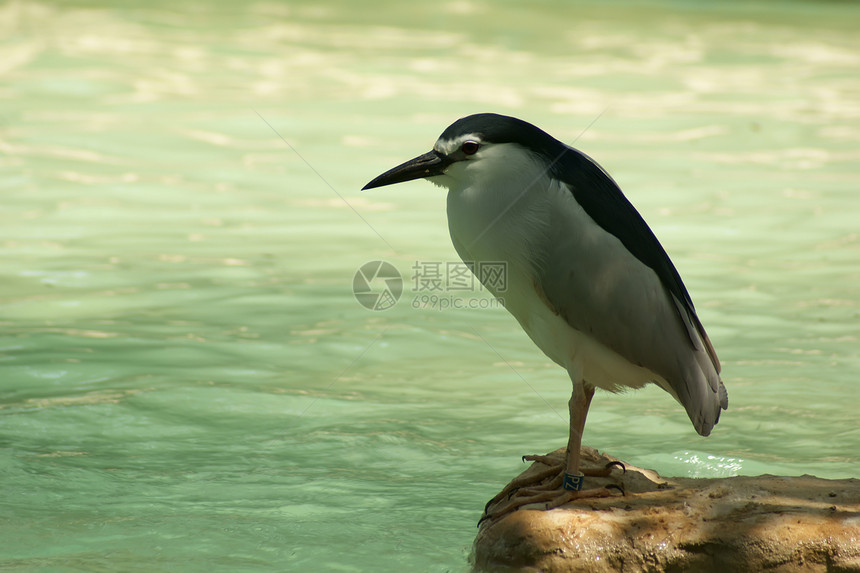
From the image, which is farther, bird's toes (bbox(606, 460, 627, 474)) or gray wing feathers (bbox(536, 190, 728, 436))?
bird's toes (bbox(606, 460, 627, 474))

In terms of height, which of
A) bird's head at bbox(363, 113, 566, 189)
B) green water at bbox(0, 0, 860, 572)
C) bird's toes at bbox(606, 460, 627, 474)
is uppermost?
bird's head at bbox(363, 113, 566, 189)

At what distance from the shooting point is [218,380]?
6.32 metres

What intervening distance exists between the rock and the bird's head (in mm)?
1331

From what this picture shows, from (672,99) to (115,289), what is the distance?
9.87 meters

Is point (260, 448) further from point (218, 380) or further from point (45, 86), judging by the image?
point (45, 86)

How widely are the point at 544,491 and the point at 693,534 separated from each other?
2.12 feet

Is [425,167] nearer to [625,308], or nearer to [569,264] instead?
[569,264]

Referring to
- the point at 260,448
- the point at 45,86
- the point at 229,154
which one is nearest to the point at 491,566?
the point at 260,448

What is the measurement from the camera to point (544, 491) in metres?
4.14

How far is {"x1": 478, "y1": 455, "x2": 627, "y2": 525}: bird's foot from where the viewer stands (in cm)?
406

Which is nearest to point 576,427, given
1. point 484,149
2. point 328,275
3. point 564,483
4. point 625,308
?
point 564,483

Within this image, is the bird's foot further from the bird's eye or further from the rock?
the bird's eye

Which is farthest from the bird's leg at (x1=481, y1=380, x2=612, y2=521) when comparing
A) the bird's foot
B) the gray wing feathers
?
the gray wing feathers

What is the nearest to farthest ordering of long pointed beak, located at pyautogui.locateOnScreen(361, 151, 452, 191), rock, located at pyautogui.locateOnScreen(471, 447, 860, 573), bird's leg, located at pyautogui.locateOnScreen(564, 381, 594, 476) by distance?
rock, located at pyautogui.locateOnScreen(471, 447, 860, 573), bird's leg, located at pyautogui.locateOnScreen(564, 381, 594, 476), long pointed beak, located at pyautogui.locateOnScreen(361, 151, 452, 191)
